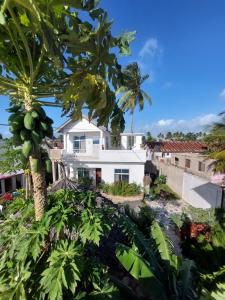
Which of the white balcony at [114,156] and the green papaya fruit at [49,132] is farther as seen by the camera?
the white balcony at [114,156]

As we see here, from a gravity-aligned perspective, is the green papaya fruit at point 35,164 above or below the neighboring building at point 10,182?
above

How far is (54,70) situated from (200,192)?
16.7 m

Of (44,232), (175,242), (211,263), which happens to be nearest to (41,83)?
(44,232)

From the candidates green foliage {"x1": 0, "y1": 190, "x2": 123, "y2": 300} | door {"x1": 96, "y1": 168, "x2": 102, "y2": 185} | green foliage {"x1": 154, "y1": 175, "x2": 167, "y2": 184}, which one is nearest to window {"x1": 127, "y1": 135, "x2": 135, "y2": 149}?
green foliage {"x1": 154, "y1": 175, "x2": 167, "y2": 184}

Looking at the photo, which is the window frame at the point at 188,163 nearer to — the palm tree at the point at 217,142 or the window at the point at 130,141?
the window at the point at 130,141

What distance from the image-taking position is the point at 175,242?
10.8 m

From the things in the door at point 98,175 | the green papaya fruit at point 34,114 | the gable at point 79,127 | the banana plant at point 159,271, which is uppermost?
the gable at point 79,127

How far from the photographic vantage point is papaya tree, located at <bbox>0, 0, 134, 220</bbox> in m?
2.72

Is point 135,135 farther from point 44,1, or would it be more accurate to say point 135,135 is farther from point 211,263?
point 44,1

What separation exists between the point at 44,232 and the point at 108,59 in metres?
2.73

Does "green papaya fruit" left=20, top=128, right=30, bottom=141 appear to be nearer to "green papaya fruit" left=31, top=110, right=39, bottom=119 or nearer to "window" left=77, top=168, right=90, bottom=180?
"green papaya fruit" left=31, top=110, right=39, bottom=119

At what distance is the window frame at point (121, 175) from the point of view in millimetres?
22264

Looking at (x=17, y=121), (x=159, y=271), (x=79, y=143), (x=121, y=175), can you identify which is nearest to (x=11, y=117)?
(x=17, y=121)

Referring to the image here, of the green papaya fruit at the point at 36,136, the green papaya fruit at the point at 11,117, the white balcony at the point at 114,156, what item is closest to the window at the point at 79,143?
the white balcony at the point at 114,156
